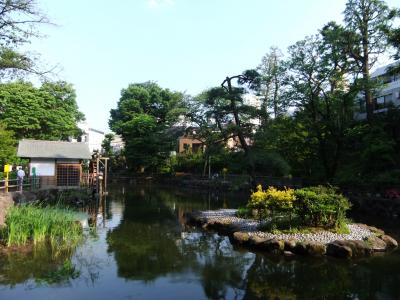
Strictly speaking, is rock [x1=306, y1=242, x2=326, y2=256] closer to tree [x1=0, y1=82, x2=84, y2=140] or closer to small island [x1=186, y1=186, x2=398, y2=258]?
small island [x1=186, y1=186, x2=398, y2=258]

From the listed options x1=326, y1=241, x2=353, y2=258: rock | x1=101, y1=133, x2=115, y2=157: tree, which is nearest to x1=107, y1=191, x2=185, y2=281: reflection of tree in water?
x1=326, y1=241, x2=353, y2=258: rock

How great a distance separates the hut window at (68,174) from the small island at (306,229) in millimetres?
19129

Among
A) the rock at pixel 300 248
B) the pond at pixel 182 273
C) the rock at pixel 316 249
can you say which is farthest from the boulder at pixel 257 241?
the rock at pixel 316 249

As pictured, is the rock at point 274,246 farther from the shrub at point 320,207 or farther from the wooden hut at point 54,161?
the wooden hut at point 54,161

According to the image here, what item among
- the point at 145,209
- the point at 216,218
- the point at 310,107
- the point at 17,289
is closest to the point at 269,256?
the point at 216,218

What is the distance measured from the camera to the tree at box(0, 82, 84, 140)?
3959cm

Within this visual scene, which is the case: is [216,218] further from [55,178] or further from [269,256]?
[55,178]

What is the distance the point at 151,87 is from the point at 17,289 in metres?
50.0

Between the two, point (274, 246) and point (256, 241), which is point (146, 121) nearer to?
point (256, 241)

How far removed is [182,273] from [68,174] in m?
23.6

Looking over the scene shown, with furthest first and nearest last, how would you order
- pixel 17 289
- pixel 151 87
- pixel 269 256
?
pixel 151 87 < pixel 269 256 < pixel 17 289

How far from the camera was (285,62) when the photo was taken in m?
29.0

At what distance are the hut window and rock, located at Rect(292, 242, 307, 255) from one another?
920 inches

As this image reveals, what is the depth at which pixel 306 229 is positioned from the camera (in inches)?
548
